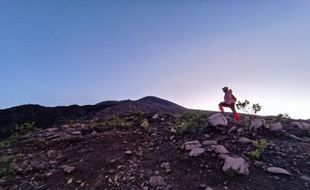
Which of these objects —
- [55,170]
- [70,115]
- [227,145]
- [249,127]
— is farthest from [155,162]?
[70,115]

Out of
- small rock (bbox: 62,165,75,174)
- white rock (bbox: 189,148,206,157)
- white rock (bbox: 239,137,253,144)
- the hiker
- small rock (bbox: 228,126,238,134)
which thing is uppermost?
the hiker

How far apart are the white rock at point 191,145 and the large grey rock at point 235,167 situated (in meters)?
1.14

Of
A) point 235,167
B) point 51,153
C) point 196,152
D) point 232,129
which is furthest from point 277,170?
point 51,153

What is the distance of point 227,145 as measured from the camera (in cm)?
936

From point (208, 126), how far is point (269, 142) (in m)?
1.68

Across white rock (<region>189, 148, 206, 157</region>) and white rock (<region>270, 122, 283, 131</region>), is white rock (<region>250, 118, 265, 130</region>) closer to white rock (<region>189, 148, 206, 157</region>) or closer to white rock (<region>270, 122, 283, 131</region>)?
white rock (<region>270, 122, 283, 131</region>)

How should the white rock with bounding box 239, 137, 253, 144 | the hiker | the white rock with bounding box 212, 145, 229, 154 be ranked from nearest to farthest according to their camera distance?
1. the white rock with bounding box 212, 145, 229, 154
2. the white rock with bounding box 239, 137, 253, 144
3. the hiker

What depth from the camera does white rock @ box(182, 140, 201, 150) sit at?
9.24 meters

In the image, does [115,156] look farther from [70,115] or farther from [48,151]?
[70,115]

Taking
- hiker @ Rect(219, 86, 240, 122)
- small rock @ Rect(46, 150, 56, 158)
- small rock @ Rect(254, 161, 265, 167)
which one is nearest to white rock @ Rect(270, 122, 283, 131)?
hiker @ Rect(219, 86, 240, 122)

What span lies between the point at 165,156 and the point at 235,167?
1844mm

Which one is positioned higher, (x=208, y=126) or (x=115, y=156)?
(x=208, y=126)

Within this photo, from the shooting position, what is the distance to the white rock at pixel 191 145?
364 inches

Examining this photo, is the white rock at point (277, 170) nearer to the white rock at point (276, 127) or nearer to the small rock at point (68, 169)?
the white rock at point (276, 127)
